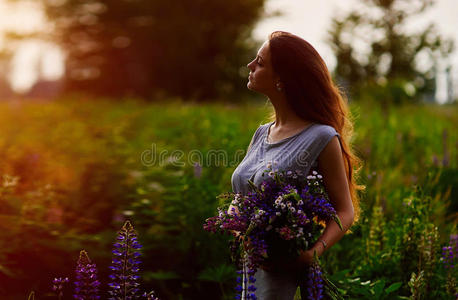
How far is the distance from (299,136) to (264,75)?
0.33 meters

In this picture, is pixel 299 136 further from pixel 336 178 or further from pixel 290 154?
pixel 336 178

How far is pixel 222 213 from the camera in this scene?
6.42 ft

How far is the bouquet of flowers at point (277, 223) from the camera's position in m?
1.82

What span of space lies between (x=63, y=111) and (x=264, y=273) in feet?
30.4

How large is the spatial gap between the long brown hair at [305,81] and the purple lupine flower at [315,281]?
59cm

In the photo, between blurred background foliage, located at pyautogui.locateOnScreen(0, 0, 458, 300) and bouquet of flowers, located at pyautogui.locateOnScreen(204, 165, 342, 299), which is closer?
bouquet of flowers, located at pyautogui.locateOnScreen(204, 165, 342, 299)

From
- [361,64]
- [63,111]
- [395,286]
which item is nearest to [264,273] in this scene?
[395,286]

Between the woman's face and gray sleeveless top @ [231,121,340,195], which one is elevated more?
the woman's face

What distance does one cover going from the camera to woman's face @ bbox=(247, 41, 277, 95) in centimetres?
228

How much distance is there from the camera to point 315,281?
1.87m

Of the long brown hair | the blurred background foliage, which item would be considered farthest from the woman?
the blurred background foliage

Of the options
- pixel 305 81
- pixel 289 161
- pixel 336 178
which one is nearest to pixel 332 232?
pixel 336 178

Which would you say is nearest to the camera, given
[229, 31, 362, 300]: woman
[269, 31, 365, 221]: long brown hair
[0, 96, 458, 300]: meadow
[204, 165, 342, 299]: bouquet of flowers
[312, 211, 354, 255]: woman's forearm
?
[204, 165, 342, 299]: bouquet of flowers

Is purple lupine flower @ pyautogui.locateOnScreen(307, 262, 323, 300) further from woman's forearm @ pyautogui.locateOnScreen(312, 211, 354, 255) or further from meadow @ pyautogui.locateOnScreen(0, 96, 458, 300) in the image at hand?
meadow @ pyautogui.locateOnScreen(0, 96, 458, 300)
